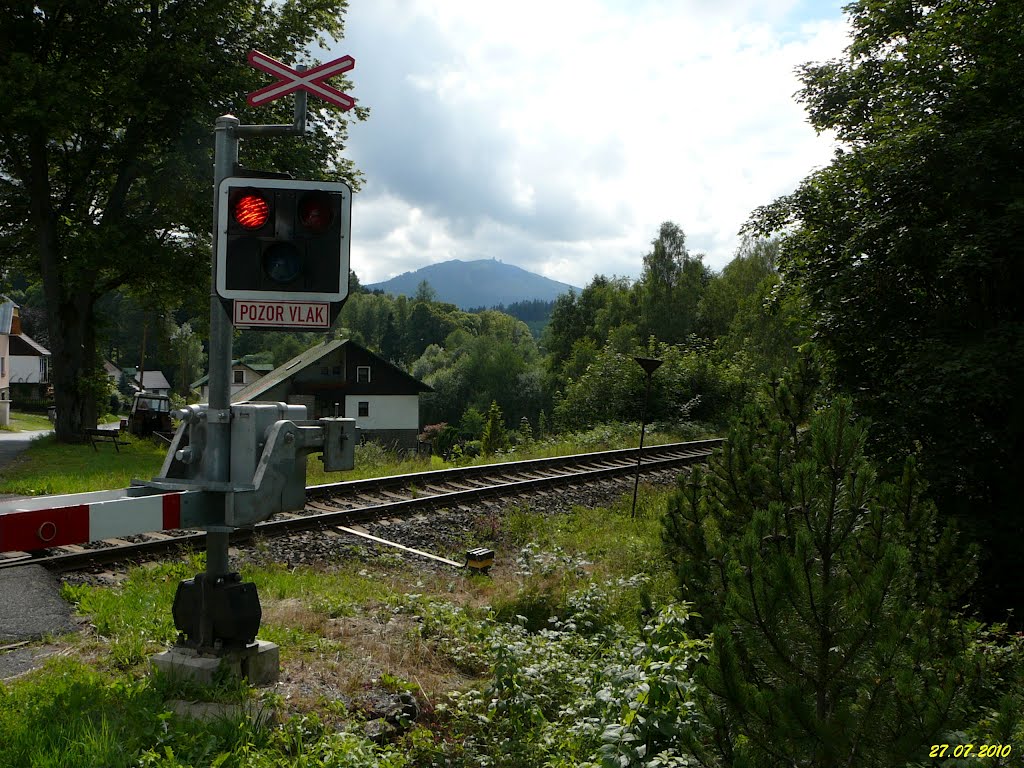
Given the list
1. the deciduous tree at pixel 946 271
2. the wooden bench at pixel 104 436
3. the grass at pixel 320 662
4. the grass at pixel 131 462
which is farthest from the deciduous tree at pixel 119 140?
the grass at pixel 320 662

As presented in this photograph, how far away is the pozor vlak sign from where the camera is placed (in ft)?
13.0

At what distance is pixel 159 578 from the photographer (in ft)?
22.4

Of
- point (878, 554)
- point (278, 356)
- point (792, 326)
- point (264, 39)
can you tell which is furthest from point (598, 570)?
point (278, 356)

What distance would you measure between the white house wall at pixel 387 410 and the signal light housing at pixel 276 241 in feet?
164

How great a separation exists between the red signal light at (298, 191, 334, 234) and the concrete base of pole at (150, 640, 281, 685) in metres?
2.16

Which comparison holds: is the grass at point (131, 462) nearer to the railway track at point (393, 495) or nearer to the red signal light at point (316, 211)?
the railway track at point (393, 495)

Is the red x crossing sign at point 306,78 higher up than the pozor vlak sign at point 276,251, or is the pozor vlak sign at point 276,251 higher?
the red x crossing sign at point 306,78

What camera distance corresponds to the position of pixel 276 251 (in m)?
3.98

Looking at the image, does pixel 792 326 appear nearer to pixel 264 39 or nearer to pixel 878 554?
pixel 878 554

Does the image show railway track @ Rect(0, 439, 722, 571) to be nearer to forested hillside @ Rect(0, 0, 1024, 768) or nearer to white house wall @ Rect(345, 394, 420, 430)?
forested hillside @ Rect(0, 0, 1024, 768)

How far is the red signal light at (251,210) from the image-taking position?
3959 millimetres

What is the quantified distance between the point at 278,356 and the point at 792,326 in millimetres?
99119

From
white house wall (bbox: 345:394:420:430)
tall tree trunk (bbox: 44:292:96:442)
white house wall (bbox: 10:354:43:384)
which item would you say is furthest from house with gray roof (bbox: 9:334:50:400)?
tall tree trunk (bbox: 44:292:96:442)
